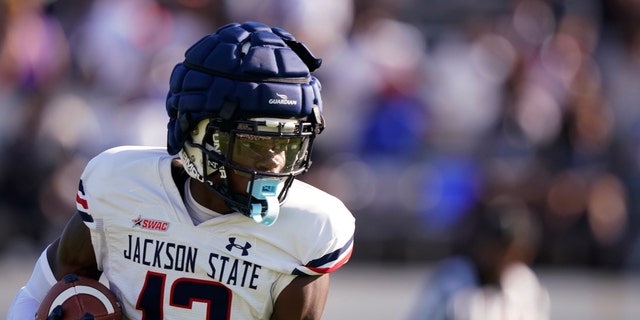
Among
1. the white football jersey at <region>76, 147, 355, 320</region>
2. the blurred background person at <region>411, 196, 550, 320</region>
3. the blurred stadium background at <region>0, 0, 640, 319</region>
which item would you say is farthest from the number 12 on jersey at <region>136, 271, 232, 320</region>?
the blurred stadium background at <region>0, 0, 640, 319</region>

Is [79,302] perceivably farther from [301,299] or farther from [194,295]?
[301,299]

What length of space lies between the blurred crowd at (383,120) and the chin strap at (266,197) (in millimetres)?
4314

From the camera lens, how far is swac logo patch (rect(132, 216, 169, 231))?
341 cm

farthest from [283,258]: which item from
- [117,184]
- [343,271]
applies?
[343,271]

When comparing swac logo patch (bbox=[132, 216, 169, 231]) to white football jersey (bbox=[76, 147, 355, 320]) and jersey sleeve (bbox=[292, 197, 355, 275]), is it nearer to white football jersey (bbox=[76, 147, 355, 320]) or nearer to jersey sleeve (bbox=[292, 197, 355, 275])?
white football jersey (bbox=[76, 147, 355, 320])

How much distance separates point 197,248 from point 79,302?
0.37 meters

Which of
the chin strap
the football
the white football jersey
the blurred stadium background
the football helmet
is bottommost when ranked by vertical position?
the blurred stadium background

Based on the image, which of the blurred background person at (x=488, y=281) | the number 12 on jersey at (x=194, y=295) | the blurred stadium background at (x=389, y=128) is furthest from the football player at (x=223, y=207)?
the blurred stadium background at (x=389, y=128)

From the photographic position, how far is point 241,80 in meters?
3.24

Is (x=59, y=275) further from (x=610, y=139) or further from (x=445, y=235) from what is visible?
(x=610, y=139)

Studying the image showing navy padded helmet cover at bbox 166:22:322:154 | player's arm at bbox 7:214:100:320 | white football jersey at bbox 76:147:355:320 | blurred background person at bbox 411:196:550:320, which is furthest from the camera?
blurred background person at bbox 411:196:550:320

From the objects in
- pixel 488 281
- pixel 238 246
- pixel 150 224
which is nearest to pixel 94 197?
pixel 150 224

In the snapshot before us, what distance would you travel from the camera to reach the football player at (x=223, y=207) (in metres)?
3.26

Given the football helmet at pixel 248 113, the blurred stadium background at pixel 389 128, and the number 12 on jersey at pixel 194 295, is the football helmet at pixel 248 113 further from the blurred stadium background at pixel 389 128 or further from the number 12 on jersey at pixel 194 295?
the blurred stadium background at pixel 389 128
